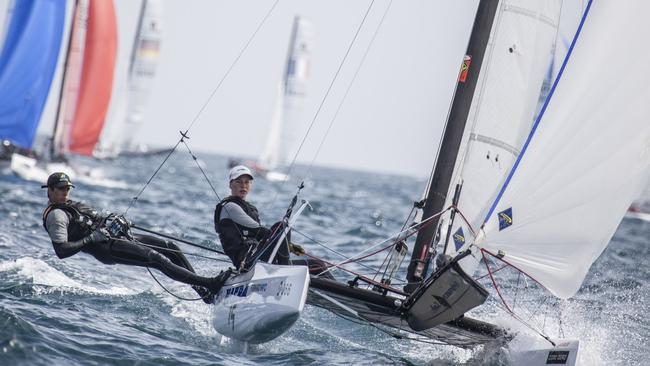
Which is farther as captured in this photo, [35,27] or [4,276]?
[35,27]

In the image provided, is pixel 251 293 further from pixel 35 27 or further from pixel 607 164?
pixel 35 27

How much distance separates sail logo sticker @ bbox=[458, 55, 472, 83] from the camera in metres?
6.86

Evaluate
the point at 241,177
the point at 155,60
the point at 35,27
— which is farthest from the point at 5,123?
the point at 241,177

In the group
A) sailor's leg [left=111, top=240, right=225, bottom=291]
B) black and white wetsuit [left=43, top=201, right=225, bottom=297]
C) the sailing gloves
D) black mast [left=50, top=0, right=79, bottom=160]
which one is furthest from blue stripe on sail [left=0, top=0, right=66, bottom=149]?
the sailing gloves

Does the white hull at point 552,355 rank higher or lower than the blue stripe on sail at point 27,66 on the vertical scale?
lower

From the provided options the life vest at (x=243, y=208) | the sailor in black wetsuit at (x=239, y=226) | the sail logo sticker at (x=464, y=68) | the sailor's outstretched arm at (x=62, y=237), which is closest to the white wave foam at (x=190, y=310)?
the sailor in black wetsuit at (x=239, y=226)

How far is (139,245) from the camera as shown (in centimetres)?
650

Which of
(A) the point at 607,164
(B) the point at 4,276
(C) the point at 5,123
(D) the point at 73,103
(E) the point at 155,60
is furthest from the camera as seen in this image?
(E) the point at 155,60

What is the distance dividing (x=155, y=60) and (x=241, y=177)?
955 inches

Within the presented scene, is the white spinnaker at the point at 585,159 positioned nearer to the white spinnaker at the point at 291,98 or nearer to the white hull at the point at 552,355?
the white hull at the point at 552,355

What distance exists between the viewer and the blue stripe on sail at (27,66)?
18.6m

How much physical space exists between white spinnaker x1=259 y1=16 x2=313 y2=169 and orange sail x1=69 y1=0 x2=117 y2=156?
13962mm

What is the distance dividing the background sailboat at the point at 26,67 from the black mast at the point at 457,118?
13.9 metres

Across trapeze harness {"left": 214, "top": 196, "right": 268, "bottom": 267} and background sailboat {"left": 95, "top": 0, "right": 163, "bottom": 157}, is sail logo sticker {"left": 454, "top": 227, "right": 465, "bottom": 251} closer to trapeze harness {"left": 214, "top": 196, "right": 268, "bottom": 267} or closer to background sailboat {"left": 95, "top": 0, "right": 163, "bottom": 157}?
trapeze harness {"left": 214, "top": 196, "right": 268, "bottom": 267}
